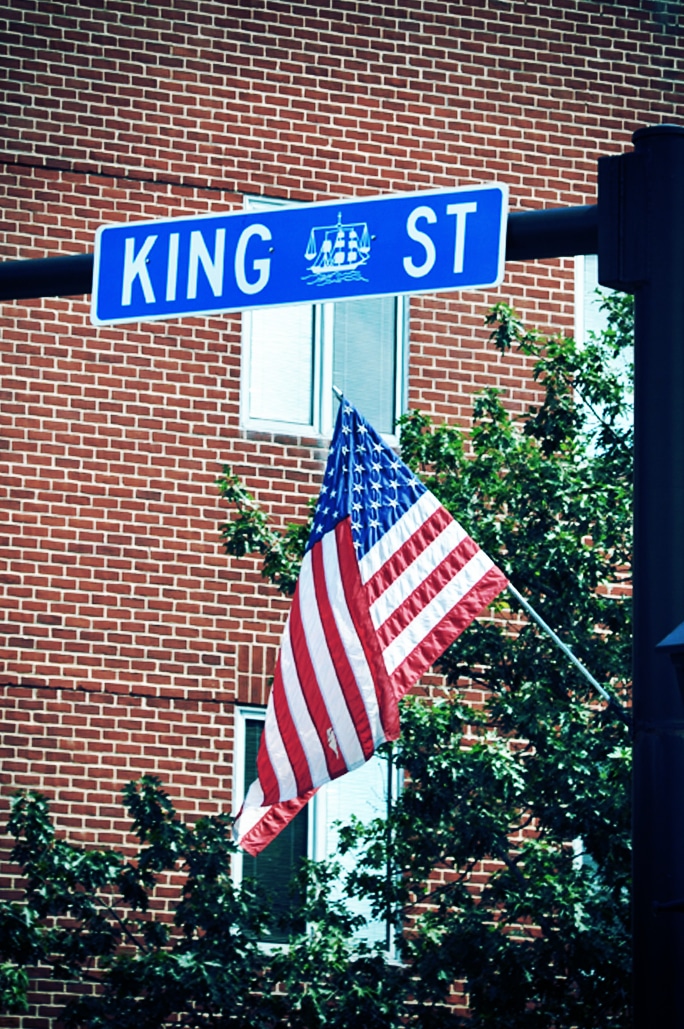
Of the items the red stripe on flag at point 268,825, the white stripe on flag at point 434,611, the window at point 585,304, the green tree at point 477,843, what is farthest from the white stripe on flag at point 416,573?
the window at point 585,304

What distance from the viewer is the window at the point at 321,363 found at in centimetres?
1429

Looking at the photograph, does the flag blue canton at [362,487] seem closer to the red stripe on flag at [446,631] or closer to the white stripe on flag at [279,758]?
the red stripe on flag at [446,631]

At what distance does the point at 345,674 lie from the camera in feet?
29.7

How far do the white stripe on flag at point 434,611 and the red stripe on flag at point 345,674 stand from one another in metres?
0.19

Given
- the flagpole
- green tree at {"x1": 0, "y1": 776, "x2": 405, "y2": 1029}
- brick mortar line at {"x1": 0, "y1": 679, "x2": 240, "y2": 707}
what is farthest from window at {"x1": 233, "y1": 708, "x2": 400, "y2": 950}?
the flagpole

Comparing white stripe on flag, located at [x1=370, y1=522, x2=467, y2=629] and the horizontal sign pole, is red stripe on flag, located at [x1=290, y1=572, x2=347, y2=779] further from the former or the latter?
the horizontal sign pole

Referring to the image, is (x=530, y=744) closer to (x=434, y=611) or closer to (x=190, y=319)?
(x=434, y=611)

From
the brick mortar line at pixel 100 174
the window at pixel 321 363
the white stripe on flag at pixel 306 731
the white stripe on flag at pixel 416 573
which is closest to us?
the white stripe on flag at pixel 306 731

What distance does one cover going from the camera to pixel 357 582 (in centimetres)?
928

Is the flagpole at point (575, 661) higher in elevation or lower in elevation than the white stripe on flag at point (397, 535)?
lower

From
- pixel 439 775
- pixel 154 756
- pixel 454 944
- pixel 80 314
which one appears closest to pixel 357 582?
pixel 439 775

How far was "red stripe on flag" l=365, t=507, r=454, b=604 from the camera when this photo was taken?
946 cm

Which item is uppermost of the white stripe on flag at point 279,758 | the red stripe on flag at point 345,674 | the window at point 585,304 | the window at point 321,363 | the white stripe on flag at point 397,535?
the window at point 585,304

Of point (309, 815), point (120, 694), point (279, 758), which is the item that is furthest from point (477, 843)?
point (120, 694)
